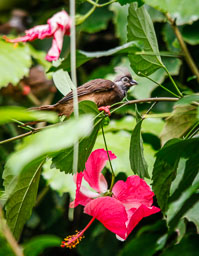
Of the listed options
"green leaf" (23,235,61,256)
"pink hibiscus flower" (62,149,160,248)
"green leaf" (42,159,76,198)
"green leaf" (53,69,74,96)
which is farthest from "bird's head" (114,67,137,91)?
"green leaf" (23,235,61,256)

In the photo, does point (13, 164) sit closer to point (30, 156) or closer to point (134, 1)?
point (30, 156)

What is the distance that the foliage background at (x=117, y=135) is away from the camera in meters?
0.88

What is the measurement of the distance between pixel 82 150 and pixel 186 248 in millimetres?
310

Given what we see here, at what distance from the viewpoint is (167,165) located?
109 cm

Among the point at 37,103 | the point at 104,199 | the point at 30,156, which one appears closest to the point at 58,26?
the point at 104,199

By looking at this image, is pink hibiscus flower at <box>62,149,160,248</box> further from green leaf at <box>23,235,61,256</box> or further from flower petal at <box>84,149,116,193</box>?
green leaf at <box>23,235,61,256</box>

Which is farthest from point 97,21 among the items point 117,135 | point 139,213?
point 139,213

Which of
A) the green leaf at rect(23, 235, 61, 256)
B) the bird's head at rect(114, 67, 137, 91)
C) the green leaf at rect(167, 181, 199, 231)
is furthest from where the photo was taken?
the bird's head at rect(114, 67, 137, 91)

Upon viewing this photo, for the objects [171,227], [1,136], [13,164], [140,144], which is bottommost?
[1,136]

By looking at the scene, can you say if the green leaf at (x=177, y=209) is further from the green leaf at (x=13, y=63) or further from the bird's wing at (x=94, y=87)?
the green leaf at (x=13, y=63)

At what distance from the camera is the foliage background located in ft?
2.89

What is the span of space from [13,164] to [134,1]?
73 centimetres

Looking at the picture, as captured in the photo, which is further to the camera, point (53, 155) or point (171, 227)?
point (53, 155)

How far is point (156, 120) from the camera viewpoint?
6.94 ft
